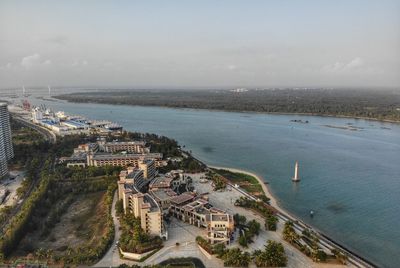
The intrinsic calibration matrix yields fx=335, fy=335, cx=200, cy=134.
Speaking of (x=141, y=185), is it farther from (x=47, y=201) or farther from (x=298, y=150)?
(x=298, y=150)

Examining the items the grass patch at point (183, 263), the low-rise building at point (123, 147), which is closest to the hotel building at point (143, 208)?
the grass patch at point (183, 263)

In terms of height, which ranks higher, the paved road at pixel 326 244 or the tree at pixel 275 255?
the tree at pixel 275 255

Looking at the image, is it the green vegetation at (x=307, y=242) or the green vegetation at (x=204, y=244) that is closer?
the green vegetation at (x=307, y=242)

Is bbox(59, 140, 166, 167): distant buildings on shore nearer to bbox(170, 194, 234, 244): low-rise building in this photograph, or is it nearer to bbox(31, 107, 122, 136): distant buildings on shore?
bbox(170, 194, 234, 244): low-rise building

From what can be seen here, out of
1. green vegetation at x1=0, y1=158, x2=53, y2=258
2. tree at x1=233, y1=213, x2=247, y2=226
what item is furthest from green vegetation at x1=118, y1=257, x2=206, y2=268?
green vegetation at x1=0, y1=158, x2=53, y2=258

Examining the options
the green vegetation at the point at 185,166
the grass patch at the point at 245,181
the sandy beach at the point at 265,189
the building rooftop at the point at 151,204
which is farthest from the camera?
the green vegetation at the point at 185,166

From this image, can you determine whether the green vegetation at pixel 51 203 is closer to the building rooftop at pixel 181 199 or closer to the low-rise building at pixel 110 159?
the low-rise building at pixel 110 159

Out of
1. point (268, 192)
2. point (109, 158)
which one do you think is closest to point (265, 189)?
point (268, 192)

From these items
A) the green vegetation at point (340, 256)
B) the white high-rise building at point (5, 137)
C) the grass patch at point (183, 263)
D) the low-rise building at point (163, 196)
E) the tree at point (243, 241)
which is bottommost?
the grass patch at point (183, 263)
